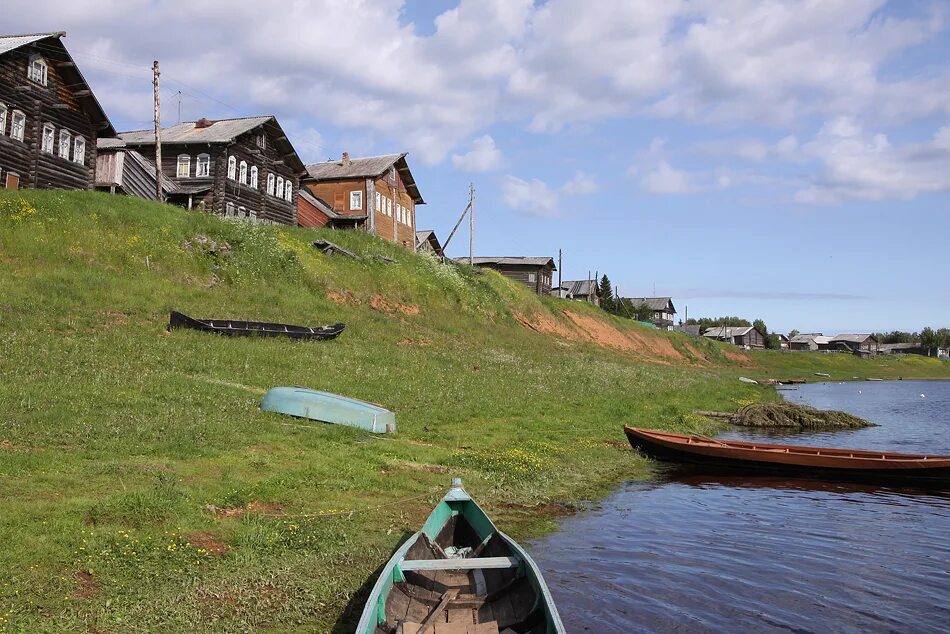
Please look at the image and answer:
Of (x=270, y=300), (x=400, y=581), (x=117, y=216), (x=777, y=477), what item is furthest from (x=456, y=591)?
(x=117, y=216)

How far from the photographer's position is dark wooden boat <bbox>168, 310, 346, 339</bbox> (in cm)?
2956

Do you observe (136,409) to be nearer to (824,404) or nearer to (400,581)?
→ (400,581)

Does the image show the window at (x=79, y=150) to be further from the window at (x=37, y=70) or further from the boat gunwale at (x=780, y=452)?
the boat gunwale at (x=780, y=452)

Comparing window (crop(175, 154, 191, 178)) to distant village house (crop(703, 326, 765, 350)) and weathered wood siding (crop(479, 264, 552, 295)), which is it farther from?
distant village house (crop(703, 326, 765, 350))

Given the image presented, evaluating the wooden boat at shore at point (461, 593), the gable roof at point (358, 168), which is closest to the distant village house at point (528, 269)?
the gable roof at point (358, 168)

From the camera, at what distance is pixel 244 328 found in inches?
1205

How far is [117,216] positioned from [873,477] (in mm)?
35561

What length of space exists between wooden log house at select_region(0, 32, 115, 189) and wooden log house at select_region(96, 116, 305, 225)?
3.84m

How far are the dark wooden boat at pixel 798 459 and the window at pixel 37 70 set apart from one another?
116ft

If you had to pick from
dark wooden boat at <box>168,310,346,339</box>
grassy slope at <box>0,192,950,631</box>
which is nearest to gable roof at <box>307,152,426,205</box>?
grassy slope at <box>0,192,950,631</box>

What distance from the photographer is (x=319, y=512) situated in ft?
41.6

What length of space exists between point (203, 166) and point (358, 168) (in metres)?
18.7

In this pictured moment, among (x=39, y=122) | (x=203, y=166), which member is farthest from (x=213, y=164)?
(x=39, y=122)

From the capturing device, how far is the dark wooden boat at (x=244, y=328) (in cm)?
2956
